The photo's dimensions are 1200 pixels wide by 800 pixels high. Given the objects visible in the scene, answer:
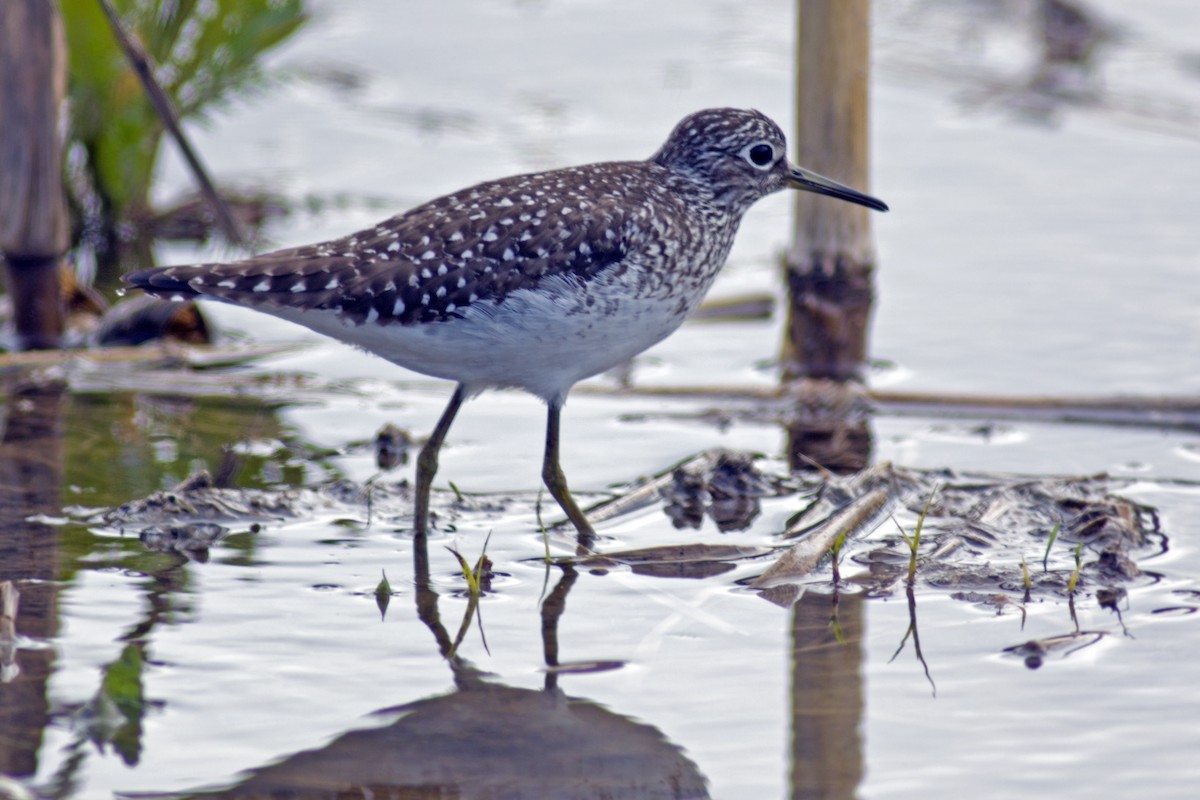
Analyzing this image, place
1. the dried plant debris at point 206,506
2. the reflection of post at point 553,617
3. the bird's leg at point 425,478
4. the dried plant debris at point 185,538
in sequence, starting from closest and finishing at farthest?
the reflection of post at point 553,617, the dried plant debris at point 185,538, the dried plant debris at point 206,506, the bird's leg at point 425,478

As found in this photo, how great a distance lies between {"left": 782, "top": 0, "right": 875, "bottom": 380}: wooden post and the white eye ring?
87cm

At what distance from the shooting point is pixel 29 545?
18.8 feet

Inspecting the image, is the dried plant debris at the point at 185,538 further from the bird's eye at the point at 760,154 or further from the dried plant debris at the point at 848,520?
the bird's eye at the point at 760,154

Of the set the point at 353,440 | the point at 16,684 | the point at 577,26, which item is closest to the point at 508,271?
the point at 353,440

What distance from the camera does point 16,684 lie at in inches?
179

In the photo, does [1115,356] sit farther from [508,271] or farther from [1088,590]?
[508,271]

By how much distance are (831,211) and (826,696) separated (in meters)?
3.55

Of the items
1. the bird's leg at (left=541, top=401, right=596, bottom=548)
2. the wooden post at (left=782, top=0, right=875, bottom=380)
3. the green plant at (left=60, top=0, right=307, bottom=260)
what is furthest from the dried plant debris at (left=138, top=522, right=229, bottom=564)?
the green plant at (left=60, top=0, right=307, bottom=260)

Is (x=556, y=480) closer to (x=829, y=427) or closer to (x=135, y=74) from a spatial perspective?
(x=829, y=427)

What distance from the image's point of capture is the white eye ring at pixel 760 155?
665cm

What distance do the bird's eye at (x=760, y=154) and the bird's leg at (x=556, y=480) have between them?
1.41 metres

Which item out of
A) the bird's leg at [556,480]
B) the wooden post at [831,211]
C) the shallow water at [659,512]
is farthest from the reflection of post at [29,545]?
the wooden post at [831,211]

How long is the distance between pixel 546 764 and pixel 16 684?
1578mm

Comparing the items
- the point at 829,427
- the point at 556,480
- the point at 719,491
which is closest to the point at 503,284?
the point at 556,480
